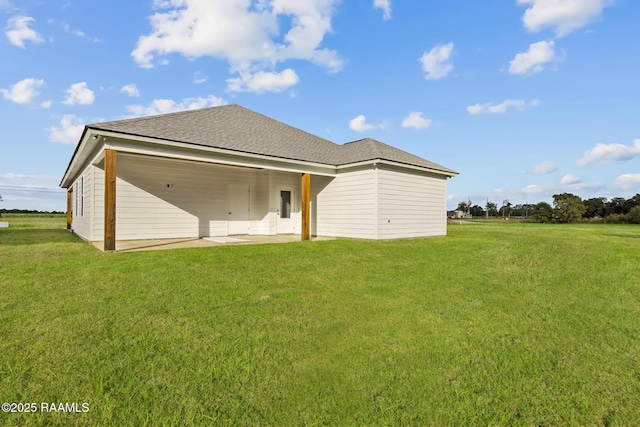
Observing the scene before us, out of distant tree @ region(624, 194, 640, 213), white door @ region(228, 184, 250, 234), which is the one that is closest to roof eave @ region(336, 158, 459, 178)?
white door @ region(228, 184, 250, 234)

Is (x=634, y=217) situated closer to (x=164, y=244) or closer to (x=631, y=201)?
(x=631, y=201)

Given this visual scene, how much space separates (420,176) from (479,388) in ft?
39.1

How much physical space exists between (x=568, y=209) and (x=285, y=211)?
167ft

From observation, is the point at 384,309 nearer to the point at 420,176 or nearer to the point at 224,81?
the point at 420,176

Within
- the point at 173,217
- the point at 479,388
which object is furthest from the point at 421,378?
the point at 173,217

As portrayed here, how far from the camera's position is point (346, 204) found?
1348 centimetres

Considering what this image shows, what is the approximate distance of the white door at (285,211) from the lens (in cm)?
1461

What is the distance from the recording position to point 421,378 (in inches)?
129

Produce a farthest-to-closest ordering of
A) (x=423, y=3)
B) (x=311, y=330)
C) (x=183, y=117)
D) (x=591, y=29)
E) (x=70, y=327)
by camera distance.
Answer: (x=183, y=117), (x=423, y=3), (x=591, y=29), (x=311, y=330), (x=70, y=327)

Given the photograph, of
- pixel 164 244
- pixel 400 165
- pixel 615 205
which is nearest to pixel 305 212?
pixel 400 165

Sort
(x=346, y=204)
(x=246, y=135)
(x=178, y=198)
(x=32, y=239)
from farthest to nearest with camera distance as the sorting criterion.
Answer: (x=346, y=204) < (x=246, y=135) < (x=178, y=198) < (x=32, y=239)

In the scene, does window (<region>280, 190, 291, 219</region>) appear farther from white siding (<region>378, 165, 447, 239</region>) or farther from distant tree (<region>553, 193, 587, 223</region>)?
distant tree (<region>553, 193, 587, 223</region>)

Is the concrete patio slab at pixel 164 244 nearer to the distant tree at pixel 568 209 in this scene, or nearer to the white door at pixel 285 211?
the white door at pixel 285 211

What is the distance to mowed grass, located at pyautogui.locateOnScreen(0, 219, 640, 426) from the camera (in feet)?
9.17
